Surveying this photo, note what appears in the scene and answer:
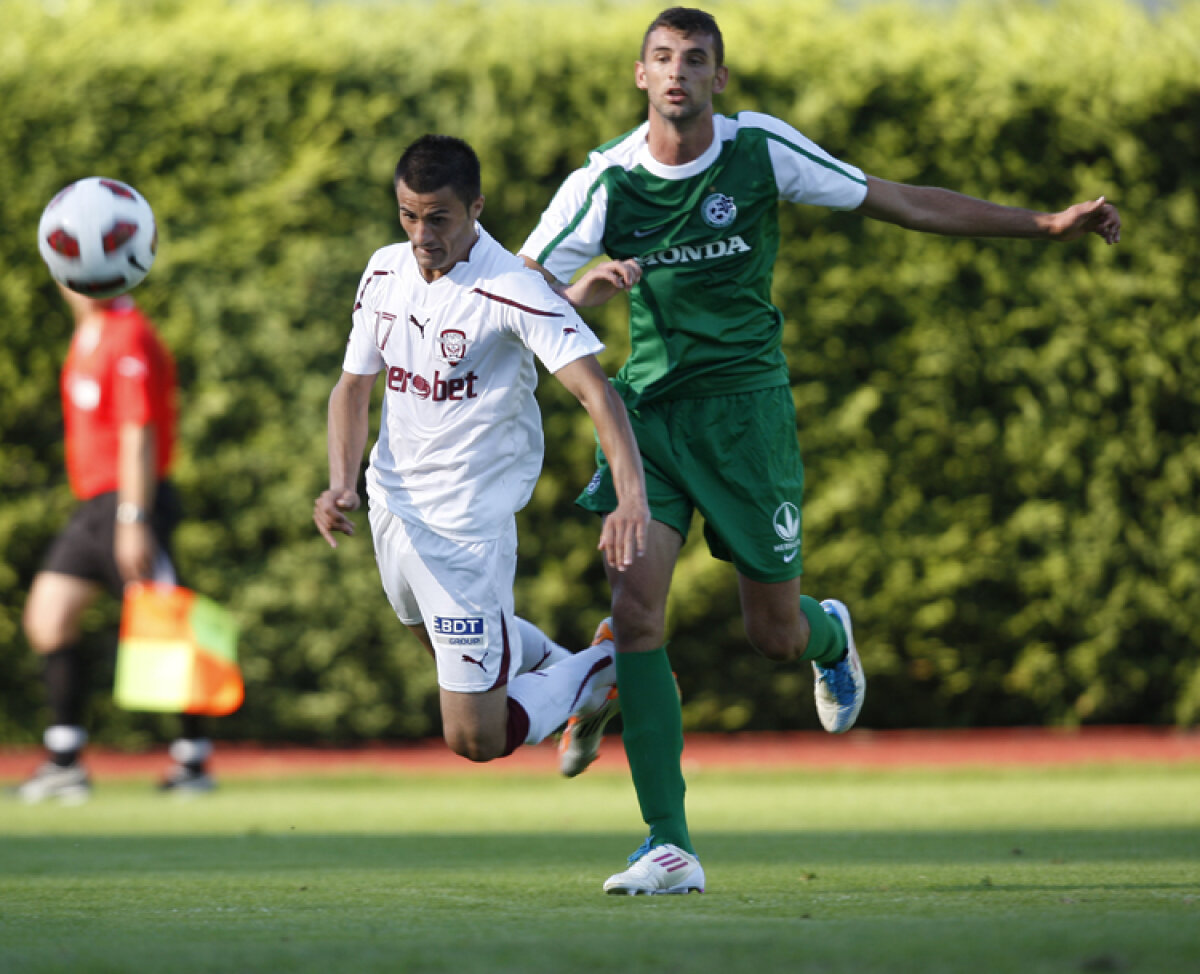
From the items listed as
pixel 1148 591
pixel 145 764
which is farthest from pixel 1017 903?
pixel 145 764

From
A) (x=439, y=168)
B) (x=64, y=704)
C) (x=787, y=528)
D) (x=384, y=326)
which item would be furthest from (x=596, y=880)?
(x=64, y=704)

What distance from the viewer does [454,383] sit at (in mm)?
4910

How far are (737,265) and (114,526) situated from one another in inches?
172

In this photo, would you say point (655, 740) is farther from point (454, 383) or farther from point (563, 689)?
point (454, 383)

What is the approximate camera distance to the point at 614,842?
6383 mm

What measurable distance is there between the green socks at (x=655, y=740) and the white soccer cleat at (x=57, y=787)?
13.8 ft

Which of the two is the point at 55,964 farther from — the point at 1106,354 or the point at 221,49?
the point at 1106,354

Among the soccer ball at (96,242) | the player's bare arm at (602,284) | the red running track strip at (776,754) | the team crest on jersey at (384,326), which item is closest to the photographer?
the player's bare arm at (602,284)

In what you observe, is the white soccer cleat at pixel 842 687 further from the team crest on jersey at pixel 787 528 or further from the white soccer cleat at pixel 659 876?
the white soccer cleat at pixel 659 876

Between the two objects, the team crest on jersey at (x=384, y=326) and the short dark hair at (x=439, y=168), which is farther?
the team crest on jersey at (x=384, y=326)

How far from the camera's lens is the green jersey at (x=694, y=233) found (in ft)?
16.5

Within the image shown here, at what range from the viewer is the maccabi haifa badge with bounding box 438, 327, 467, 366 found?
4832mm

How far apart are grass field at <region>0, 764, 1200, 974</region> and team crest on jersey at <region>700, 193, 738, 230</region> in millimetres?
2007

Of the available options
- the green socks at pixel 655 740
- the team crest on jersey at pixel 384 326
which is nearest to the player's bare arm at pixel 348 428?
the team crest on jersey at pixel 384 326
